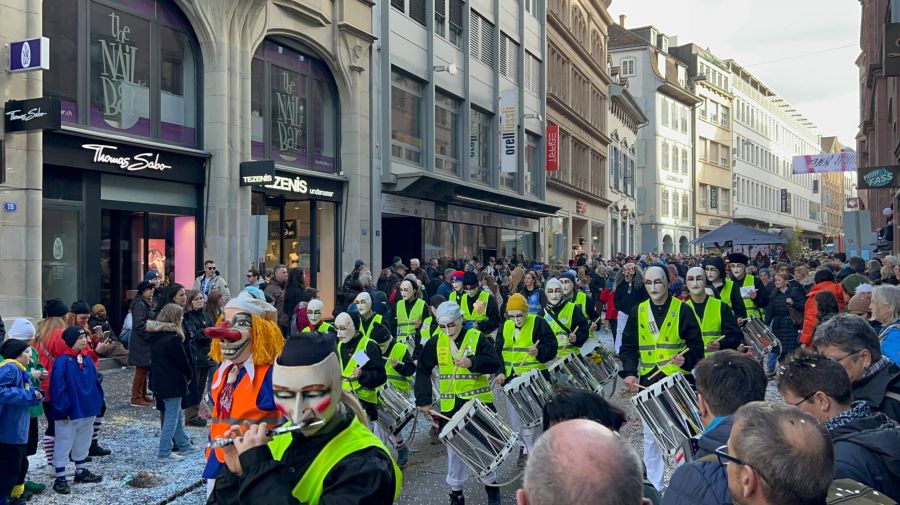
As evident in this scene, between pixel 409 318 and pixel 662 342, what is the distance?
4282 mm

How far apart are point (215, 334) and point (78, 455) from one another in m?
3.69

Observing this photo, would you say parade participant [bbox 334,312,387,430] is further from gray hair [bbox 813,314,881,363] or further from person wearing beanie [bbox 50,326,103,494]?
gray hair [bbox 813,314,881,363]

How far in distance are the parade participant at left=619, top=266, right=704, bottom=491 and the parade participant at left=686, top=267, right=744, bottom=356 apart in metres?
0.40

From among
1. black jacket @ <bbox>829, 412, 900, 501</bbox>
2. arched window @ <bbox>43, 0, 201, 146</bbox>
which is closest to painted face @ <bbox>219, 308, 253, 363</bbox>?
black jacket @ <bbox>829, 412, 900, 501</bbox>

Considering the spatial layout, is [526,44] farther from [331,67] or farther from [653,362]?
[653,362]

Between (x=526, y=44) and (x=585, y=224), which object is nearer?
(x=526, y=44)

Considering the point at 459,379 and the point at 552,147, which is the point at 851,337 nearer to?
the point at 459,379

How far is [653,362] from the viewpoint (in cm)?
719

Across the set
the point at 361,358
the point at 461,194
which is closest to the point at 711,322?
the point at 361,358

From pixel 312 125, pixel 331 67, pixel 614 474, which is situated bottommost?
pixel 614 474

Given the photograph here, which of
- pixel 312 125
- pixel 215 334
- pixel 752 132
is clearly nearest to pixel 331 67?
pixel 312 125

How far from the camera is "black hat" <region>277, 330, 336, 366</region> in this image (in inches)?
118

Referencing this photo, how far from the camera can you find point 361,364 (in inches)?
275

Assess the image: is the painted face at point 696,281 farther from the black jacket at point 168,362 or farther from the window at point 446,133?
the window at point 446,133
